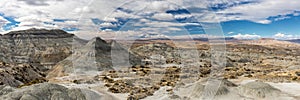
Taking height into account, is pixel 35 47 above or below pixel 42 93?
above

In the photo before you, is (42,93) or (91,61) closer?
(42,93)

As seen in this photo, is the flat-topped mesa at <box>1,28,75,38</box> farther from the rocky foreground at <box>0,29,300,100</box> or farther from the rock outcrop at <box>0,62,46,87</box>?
the rock outcrop at <box>0,62,46,87</box>

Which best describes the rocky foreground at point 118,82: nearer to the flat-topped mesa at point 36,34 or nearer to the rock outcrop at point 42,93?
the rock outcrop at point 42,93

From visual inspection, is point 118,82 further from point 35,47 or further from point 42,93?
point 35,47

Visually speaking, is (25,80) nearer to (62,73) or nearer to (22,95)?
(62,73)

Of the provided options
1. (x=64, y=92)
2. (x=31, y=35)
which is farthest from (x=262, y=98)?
(x=31, y=35)

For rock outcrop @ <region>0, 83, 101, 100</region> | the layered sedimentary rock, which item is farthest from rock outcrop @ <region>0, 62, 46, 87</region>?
rock outcrop @ <region>0, 83, 101, 100</region>

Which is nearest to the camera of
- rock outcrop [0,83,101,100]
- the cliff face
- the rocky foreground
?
rock outcrop [0,83,101,100]

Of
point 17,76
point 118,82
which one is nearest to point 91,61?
point 17,76

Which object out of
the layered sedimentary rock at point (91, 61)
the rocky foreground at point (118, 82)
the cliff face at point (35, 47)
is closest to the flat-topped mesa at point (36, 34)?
the cliff face at point (35, 47)
